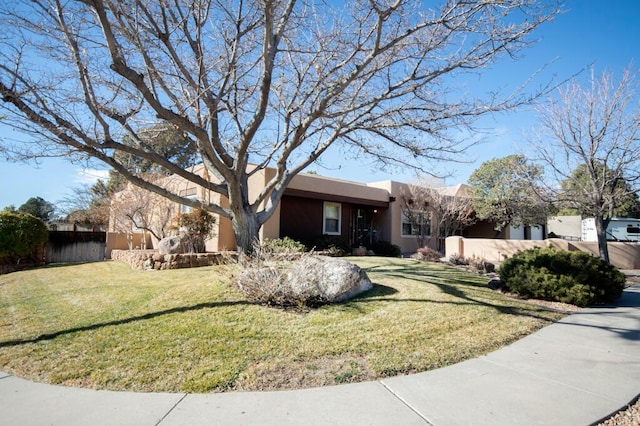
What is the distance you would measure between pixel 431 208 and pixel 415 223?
1.16m

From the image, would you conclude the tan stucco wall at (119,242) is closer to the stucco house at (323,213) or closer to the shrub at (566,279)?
the stucco house at (323,213)

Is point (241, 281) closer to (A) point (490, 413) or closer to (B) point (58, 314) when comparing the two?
(B) point (58, 314)

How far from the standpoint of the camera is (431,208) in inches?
736

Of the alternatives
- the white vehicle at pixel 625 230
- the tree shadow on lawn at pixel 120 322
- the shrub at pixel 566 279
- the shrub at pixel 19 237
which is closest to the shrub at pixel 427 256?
the shrub at pixel 566 279

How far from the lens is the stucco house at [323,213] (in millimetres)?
14333

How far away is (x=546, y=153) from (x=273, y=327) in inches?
410

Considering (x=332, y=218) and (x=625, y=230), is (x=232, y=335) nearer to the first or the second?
(x=332, y=218)

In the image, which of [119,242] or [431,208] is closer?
[119,242]

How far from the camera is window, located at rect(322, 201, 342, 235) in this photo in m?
16.8

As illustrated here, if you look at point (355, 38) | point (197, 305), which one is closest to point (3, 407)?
point (197, 305)

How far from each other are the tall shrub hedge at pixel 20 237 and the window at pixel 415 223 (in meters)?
16.4

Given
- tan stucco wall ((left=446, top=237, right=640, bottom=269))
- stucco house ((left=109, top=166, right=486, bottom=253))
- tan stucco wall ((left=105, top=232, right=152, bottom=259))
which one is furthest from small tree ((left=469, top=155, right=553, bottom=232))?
tan stucco wall ((left=105, top=232, right=152, bottom=259))

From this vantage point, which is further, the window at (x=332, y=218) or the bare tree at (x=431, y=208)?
the bare tree at (x=431, y=208)

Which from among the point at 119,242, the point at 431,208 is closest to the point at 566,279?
the point at 431,208
